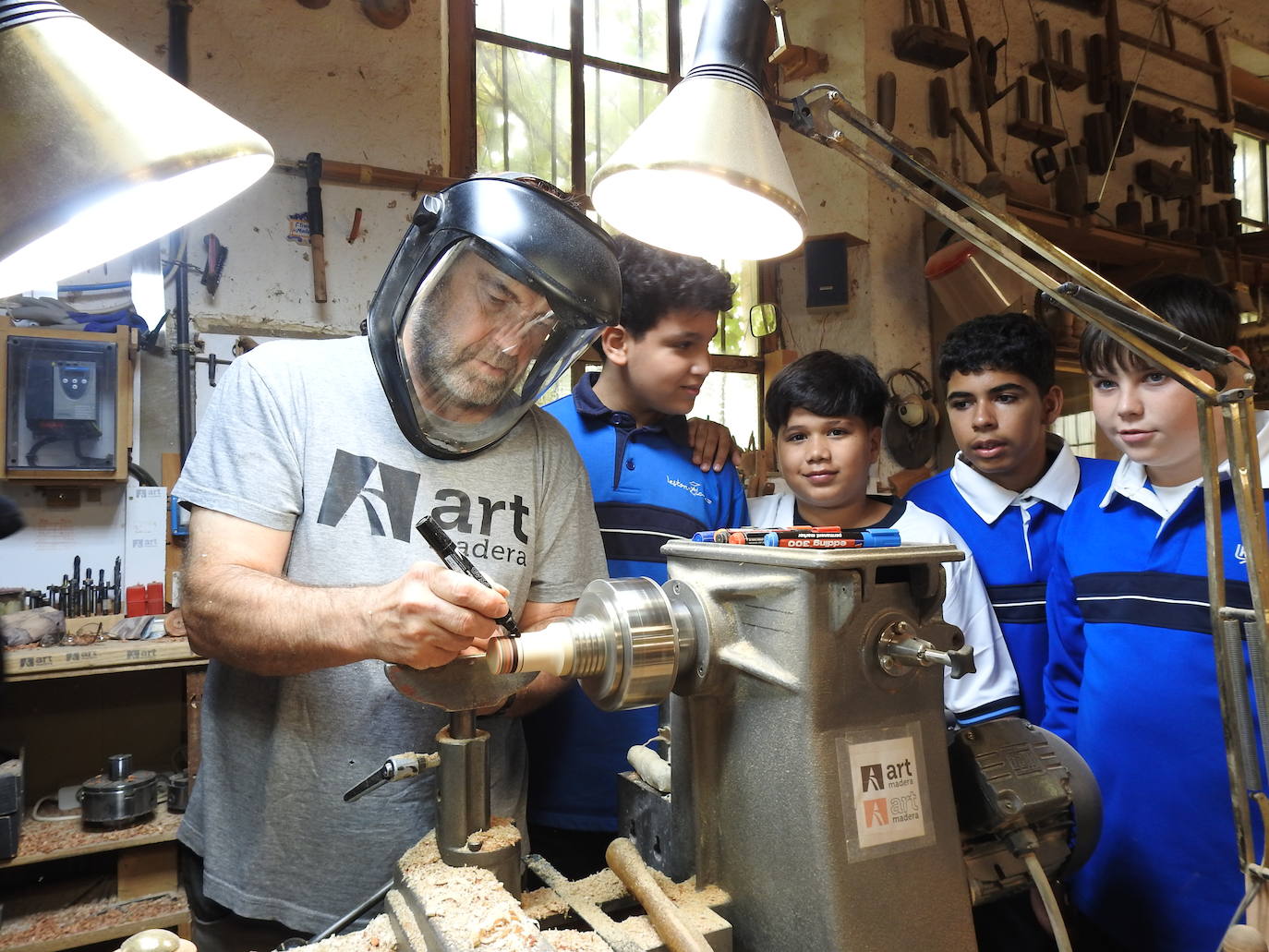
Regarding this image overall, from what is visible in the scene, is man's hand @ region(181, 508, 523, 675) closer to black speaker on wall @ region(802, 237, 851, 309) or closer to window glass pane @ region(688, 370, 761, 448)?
window glass pane @ region(688, 370, 761, 448)

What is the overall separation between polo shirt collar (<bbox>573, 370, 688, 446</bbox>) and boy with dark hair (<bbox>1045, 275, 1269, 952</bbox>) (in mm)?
813

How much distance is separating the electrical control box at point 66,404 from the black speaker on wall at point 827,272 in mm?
3004

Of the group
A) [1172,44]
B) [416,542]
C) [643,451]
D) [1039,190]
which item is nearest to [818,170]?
[1039,190]

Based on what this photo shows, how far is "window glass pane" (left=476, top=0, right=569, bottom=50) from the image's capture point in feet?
12.6

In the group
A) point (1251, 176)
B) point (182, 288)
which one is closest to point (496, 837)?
point (182, 288)

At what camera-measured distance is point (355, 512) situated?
120cm

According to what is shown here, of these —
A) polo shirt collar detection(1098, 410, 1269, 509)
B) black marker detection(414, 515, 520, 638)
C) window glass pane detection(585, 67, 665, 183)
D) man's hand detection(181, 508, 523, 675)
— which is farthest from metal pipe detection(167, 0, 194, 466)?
polo shirt collar detection(1098, 410, 1269, 509)

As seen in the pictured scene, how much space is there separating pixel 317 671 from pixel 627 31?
398cm

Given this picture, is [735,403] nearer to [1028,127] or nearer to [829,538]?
[1028,127]

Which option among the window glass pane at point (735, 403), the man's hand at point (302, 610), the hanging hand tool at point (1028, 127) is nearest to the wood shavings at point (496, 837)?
the man's hand at point (302, 610)

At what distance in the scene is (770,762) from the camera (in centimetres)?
75

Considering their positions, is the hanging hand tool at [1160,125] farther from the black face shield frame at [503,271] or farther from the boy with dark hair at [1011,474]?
the black face shield frame at [503,271]

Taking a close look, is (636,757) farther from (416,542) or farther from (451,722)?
(416,542)

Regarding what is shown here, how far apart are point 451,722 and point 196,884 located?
792 millimetres
